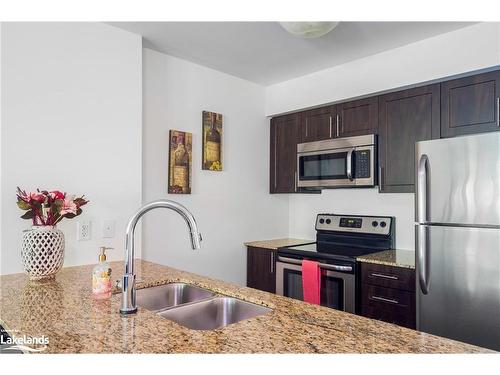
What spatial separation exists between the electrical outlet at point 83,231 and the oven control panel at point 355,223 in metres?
2.05

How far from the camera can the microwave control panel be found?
2.77 metres

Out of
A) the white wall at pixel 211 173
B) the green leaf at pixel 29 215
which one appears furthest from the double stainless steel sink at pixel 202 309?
the white wall at pixel 211 173

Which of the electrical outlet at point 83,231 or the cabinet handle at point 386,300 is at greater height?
the electrical outlet at point 83,231

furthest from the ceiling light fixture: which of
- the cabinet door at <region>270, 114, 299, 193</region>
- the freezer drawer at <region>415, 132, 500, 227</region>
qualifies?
the cabinet door at <region>270, 114, 299, 193</region>

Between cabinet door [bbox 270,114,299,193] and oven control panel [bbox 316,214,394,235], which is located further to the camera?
cabinet door [bbox 270,114,299,193]

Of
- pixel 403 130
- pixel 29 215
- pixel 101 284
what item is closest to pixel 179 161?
pixel 29 215

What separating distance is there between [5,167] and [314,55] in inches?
86.7

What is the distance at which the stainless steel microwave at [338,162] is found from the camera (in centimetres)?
276

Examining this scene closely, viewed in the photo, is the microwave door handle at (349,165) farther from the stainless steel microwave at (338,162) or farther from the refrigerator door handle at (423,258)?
the refrigerator door handle at (423,258)

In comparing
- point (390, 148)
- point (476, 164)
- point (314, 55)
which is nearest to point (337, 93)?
point (314, 55)

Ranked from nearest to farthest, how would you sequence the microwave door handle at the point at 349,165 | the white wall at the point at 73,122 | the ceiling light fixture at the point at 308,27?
the ceiling light fixture at the point at 308,27 → the white wall at the point at 73,122 → the microwave door handle at the point at 349,165

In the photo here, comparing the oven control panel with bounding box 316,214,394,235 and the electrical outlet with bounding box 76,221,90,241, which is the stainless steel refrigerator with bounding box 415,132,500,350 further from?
the electrical outlet with bounding box 76,221,90,241

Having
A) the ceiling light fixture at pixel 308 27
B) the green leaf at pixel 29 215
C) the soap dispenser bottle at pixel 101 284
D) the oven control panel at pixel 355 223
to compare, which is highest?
the ceiling light fixture at pixel 308 27

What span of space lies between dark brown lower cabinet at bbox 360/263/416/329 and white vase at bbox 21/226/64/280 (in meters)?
1.90
